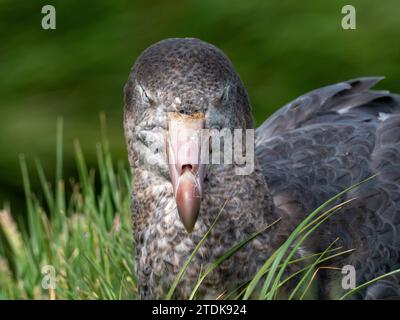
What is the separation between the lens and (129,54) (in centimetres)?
729

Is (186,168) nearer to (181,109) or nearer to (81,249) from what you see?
(181,109)

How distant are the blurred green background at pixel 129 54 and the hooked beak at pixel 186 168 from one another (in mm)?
3671

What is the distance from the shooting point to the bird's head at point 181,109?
3.12 metres

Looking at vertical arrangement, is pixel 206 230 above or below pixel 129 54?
below

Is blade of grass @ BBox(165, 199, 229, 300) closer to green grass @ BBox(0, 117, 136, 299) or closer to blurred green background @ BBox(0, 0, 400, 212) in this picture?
green grass @ BBox(0, 117, 136, 299)

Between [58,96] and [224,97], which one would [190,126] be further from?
[58,96]

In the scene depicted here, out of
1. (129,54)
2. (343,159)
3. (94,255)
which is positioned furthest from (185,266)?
(129,54)

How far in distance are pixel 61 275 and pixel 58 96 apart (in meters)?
3.51

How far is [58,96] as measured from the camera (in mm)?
7324

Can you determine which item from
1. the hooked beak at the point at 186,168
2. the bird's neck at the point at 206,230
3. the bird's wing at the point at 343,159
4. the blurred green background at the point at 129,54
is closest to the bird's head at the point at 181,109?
the hooked beak at the point at 186,168

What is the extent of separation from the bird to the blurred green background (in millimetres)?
3130

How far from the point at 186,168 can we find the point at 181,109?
0.18 metres

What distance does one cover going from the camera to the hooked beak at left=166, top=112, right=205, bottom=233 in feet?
10.2

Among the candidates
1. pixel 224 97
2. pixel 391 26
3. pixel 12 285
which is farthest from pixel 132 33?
pixel 224 97
